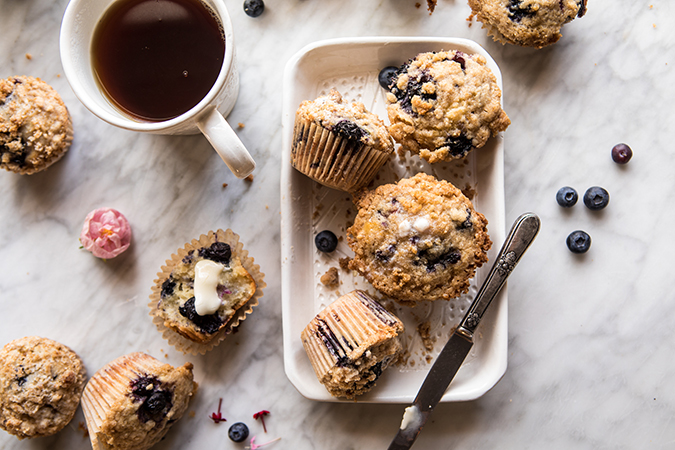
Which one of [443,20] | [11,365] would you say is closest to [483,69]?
[443,20]

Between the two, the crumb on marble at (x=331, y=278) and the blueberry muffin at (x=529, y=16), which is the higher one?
the blueberry muffin at (x=529, y=16)

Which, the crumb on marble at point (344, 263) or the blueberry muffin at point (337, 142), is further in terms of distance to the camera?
the crumb on marble at point (344, 263)

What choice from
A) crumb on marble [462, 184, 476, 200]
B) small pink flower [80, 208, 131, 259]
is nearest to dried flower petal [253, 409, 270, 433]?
small pink flower [80, 208, 131, 259]

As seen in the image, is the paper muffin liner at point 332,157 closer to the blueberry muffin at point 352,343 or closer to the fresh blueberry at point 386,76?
the fresh blueberry at point 386,76

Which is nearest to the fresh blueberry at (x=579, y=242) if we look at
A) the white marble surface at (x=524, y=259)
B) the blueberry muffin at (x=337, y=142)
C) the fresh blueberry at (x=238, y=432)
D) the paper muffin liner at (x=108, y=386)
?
the white marble surface at (x=524, y=259)

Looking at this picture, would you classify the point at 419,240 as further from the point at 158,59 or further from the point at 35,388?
the point at 35,388

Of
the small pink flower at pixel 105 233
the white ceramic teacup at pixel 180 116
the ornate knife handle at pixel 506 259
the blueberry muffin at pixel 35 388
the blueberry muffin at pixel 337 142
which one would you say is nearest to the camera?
the white ceramic teacup at pixel 180 116

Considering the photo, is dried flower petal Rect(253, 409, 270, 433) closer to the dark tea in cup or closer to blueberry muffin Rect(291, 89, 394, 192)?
blueberry muffin Rect(291, 89, 394, 192)
